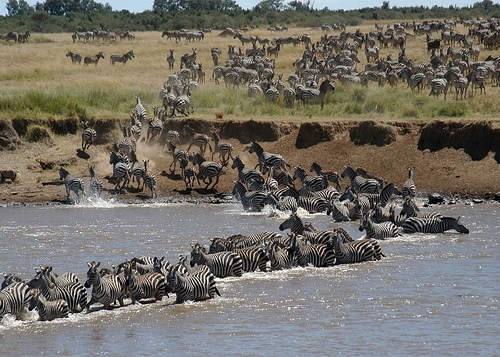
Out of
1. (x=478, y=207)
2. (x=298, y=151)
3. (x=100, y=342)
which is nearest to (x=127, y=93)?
(x=298, y=151)

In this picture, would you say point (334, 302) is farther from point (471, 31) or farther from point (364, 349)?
point (471, 31)

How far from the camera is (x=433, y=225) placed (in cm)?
2039

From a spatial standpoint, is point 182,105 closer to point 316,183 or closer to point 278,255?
point 316,183

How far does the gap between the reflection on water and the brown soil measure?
4342 millimetres

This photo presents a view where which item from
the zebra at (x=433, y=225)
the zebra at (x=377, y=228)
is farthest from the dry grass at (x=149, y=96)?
the zebra at (x=377, y=228)

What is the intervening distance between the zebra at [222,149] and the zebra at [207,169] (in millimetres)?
800

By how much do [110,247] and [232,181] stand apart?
26.5 ft

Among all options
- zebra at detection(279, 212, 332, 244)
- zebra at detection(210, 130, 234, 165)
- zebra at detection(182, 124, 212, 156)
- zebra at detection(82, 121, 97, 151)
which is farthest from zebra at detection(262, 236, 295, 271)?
zebra at detection(82, 121, 97, 151)

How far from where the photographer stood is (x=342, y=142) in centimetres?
2802

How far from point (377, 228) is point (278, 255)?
3583 millimetres

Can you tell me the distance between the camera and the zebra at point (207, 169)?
2570cm

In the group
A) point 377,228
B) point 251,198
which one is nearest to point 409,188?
point 251,198

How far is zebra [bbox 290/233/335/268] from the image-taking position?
16.8 meters

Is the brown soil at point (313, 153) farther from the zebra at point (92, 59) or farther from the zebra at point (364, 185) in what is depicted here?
the zebra at point (92, 59)
